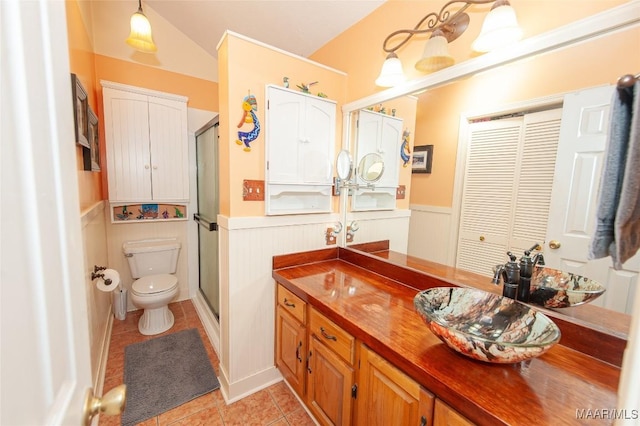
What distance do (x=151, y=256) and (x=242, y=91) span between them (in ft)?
6.64

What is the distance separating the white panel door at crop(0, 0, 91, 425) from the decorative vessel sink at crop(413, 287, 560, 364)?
0.90 meters

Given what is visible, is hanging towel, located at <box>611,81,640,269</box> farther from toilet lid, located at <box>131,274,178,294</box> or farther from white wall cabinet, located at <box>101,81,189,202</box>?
white wall cabinet, located at <box>101,81,189,202</box>

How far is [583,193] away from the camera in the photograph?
0.93 metres

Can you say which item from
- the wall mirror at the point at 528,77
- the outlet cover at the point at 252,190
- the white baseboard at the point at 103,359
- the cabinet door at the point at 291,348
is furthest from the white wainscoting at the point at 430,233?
the white baseboard at the point at 103,359

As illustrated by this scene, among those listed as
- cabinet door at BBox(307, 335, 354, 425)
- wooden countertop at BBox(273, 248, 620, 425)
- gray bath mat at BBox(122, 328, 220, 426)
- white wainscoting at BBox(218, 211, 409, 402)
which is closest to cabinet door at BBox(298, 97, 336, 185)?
white wainscoting at BBox(218, 211, 409, 402)

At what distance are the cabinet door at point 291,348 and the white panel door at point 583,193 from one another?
1278 millimetres

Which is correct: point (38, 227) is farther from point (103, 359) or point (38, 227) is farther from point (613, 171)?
point (103, 359)

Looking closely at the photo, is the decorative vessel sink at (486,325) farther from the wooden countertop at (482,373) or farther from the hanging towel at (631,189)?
the hanging towel at (631,189)

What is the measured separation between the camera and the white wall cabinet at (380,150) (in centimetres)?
172

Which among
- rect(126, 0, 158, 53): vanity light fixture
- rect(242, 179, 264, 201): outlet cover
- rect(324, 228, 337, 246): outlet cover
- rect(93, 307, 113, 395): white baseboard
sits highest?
rect(126, 0, 158, 53): vanity light fixture

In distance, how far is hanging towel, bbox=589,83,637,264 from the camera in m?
0.49

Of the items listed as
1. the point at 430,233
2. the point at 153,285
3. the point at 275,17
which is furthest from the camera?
the point at 153,285

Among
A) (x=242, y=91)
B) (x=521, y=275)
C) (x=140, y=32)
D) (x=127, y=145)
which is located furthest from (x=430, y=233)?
(x=127, y=145)

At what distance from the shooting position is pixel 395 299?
134cm
